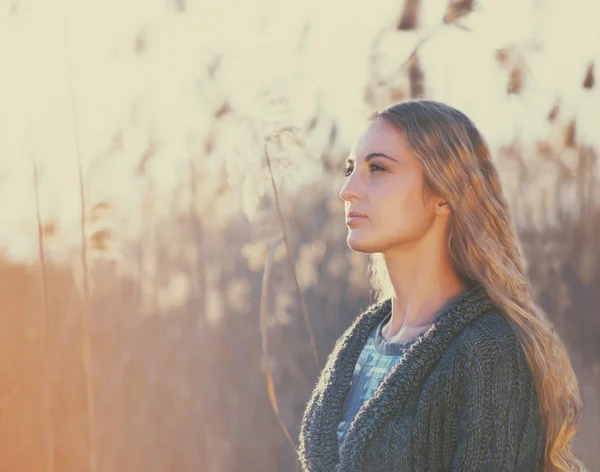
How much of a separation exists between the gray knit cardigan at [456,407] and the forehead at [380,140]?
225mm

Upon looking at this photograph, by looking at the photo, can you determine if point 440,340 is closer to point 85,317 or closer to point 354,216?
point 354,216

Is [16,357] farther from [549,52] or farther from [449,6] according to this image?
[549,52]

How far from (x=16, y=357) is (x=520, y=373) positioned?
1306 mm

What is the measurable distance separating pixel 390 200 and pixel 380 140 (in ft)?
0.32

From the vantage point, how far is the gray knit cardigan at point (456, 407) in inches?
41.8

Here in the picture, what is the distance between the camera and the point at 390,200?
122 centimetres

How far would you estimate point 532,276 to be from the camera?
1917 mm

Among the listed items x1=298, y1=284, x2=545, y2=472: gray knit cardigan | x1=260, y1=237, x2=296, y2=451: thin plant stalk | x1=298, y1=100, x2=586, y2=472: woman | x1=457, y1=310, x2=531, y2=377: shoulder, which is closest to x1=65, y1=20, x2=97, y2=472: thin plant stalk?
x1=260, y1=237, x2=296, y2=451: thin plant stalk

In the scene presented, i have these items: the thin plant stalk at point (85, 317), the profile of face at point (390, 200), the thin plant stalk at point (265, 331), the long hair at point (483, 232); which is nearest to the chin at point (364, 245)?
the profile of face at point (390, 200)

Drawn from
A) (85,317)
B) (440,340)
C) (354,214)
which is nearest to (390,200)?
(354,214)

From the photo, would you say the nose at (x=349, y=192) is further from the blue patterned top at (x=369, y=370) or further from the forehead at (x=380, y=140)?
the blue patterned top at (x=369, y=370)

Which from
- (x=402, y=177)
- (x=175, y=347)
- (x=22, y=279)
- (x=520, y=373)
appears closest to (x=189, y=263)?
(x=175, y=347)

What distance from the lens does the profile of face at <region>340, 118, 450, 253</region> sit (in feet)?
4.00

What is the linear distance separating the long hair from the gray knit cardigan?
2cm
